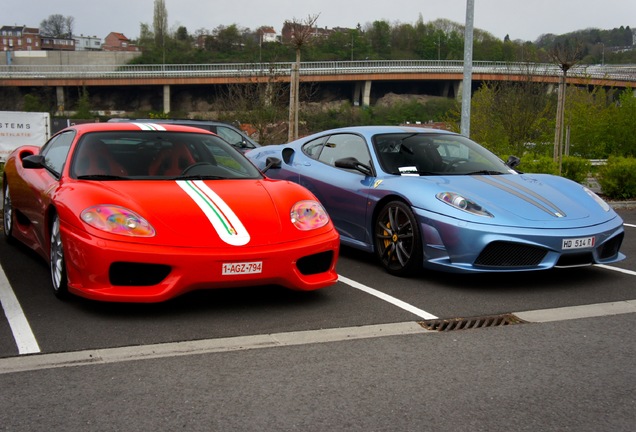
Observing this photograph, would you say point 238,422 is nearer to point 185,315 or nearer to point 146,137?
point 185,315

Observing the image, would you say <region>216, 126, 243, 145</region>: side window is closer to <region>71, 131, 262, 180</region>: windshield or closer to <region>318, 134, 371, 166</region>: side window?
<region>318, 134, 371, 166</region>: side window

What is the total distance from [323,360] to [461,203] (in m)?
2.60

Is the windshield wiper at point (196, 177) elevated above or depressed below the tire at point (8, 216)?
above

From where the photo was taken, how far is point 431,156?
301 inches

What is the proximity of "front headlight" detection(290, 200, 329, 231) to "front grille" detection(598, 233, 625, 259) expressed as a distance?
2433mm

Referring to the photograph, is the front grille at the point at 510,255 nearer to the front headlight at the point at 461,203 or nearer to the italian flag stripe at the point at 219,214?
the front headlight at the point at 461,203

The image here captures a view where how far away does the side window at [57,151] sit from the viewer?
6523 millimetres

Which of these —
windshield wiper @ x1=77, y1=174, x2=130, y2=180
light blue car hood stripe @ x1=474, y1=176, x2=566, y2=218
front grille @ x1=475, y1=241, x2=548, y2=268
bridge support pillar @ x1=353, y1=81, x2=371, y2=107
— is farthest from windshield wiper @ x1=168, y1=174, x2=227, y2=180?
bridge support pillar @ x1=353, y1=81, x2=371, y2=107

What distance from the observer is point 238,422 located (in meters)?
3.48

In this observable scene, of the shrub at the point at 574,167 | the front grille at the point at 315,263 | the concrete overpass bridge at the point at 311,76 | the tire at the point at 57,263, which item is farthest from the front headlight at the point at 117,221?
the concrete overpass bridge at the point at 311,76

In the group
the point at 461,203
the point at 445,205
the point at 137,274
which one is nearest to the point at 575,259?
the point at 461,203

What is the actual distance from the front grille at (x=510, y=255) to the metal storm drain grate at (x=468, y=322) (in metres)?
0.81

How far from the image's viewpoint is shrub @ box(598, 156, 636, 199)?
1267 centimetres

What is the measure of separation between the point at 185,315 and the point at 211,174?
142 centimetres
